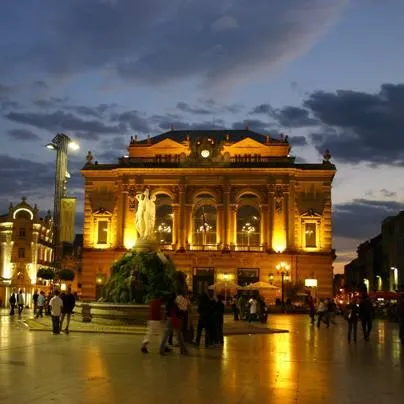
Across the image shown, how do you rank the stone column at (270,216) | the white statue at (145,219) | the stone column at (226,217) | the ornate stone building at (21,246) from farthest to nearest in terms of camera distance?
the ornate stone building at (21,246), the stone column at (226,217), the stone column at (270,216), the white statue at (145,219)

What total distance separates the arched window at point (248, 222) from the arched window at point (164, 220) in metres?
7.37

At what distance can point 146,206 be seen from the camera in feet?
118

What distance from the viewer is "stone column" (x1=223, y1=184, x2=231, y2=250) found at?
69.2m

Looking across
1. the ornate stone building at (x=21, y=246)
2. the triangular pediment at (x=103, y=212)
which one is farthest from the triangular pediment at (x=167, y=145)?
the ornate stone building at (x=21, y=246)

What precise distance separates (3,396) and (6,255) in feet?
293

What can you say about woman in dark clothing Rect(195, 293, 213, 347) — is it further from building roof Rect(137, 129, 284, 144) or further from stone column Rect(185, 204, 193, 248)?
building roof Rect(137, 129, 284, 144)

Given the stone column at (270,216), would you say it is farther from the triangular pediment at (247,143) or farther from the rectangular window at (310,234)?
the triangular pediment at (247,143)

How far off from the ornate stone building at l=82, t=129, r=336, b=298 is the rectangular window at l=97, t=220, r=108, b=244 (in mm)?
113

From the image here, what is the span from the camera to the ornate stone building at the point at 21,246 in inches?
3770

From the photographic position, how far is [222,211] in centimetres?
6969

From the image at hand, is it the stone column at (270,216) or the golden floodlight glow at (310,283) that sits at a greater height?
the stone column at (270,216)

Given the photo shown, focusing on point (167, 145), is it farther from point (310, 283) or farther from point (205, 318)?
point (205, 318)

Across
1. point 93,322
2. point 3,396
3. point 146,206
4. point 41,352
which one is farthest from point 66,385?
point 146,206

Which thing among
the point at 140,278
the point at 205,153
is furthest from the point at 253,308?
the point at 205,153
